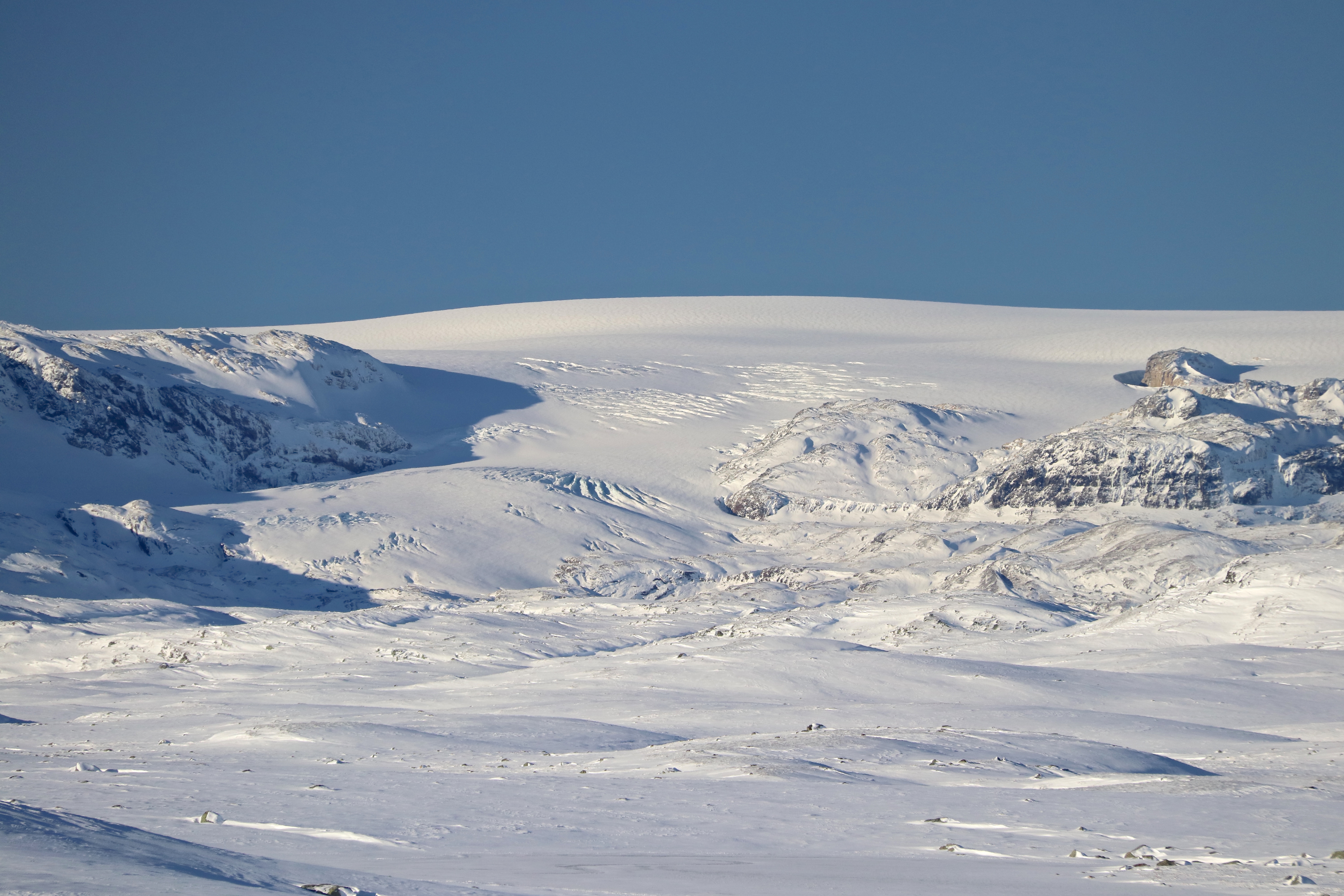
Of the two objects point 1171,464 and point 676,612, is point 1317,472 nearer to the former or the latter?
point 1171,464

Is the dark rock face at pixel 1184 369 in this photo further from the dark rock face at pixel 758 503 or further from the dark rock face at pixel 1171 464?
the dark rock face at pixel 758 503

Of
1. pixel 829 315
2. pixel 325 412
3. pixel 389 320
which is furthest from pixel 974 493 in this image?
pixel 389 320

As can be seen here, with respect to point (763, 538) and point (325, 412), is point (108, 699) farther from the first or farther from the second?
point (325, 412)

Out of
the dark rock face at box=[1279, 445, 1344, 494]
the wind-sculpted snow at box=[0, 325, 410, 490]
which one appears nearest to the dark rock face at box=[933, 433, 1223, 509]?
the dark rock face at box=[1279, 445, 1344, 494]

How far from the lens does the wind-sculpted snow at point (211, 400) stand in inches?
2427

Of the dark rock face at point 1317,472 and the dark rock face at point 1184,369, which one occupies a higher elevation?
the dark rock face at point 1184,369

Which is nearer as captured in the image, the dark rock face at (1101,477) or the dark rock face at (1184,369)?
the dark rock face at (1101,477)

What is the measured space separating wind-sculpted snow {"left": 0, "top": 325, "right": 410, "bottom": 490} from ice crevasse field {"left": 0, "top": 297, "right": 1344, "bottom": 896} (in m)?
0.27

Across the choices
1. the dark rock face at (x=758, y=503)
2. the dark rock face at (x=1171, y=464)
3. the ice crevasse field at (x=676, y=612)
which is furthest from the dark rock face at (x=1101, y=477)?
the dark rock face at (x=758, y=503)

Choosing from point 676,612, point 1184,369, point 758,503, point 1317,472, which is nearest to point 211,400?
point 758,503

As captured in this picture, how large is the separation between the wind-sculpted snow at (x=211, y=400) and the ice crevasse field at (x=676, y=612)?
271 millimetres

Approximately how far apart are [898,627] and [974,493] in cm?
2610

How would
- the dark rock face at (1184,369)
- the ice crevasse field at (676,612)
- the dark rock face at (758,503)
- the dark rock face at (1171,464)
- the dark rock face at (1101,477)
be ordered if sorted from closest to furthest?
the ice crevasse field at (676,612)
the dark rock face at (1101,477)
the dark rock face at (1171,464)
the dark rock face at (758,503)
the dark rock face at (1184,369)

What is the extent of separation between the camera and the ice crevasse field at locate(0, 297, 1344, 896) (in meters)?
9.95
